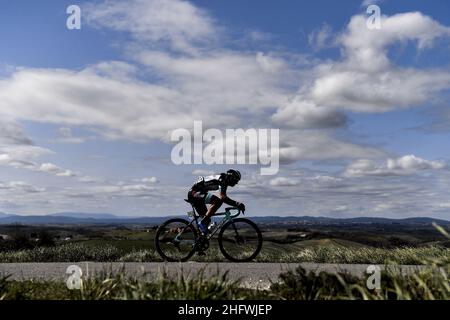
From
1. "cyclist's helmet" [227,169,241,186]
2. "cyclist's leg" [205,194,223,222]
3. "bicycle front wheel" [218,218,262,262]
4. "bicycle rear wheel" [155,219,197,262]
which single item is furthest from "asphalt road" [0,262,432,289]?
"cyclist's helmet" [227,169,241,186]

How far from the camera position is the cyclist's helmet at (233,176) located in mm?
12703

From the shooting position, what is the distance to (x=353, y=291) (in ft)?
25.1

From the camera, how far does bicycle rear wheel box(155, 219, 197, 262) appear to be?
13367mm

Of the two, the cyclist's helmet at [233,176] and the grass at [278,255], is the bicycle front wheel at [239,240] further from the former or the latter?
the cyclist's helmet at [233,176]

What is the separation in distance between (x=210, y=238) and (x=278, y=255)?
117 inches

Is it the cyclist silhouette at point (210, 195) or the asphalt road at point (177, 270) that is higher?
the cyclist silhouette at point (210, 195)

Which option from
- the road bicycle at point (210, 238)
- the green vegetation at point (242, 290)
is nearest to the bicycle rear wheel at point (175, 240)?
the road bicycle at point (210, 238)

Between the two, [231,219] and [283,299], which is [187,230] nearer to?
[231,219]

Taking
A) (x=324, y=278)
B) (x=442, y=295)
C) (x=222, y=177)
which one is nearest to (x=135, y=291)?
(x=324, y=278)

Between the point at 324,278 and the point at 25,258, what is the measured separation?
1027 centimetres
